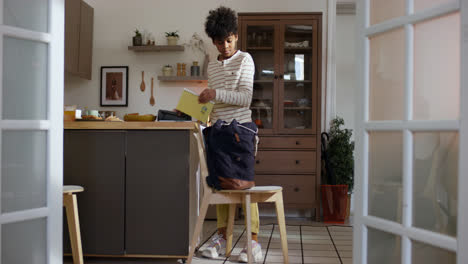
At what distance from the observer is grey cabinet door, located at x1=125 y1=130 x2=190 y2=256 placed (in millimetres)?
2521

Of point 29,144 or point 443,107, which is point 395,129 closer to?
point 443,107

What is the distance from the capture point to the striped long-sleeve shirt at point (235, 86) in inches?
102

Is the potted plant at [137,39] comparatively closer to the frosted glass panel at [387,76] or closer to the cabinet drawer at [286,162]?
the cabinet drawer at [286,162]

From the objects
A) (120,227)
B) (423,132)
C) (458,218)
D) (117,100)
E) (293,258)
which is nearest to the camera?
(458,218)

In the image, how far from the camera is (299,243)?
3244 millimetres

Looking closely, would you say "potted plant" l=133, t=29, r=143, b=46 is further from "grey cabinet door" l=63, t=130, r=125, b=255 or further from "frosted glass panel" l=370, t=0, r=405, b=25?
"frosted glass panel" l=370, t=0, r=405, b=25

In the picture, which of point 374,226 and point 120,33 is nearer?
point 374,226

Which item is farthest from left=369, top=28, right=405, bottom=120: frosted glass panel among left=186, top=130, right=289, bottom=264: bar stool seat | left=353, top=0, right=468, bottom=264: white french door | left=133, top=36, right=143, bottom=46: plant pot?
left=133, top=36, right=143, bottom=46: plant pot

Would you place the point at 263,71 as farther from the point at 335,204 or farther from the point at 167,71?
the point at 335,204

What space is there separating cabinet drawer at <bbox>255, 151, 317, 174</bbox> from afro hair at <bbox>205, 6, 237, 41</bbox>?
1.88 meters

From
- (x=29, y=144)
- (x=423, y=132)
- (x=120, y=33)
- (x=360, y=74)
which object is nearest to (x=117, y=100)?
(x=120, y=33)

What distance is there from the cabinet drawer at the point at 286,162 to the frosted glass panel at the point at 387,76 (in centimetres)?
264

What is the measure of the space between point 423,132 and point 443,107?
10 centimetres

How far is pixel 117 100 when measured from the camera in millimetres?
4680
